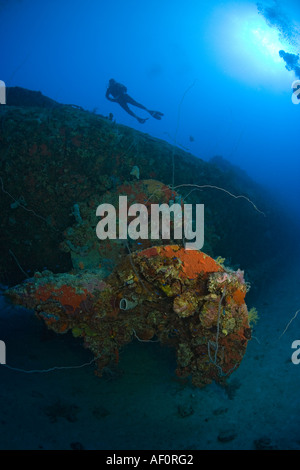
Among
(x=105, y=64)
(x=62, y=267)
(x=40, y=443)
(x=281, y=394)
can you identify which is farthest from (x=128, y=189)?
(x=105, y=64)

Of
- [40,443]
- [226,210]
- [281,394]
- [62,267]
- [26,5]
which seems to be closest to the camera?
[40,443]

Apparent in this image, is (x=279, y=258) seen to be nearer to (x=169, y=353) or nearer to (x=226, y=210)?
(x=226, y=210)

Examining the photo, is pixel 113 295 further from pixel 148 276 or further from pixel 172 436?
pixel 172 436

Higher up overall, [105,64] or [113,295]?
[105,64]

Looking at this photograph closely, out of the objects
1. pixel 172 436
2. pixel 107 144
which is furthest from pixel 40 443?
pixel 107 144

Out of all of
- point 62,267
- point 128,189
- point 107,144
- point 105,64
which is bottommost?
point 62,267

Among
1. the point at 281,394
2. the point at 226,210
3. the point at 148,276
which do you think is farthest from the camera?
the point at 226,210

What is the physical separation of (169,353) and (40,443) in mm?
2761

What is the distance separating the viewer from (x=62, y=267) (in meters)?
5.06

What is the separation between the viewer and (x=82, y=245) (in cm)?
474

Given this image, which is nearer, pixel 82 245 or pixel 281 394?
pixel 281 394

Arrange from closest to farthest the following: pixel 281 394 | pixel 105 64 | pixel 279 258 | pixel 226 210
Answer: pixel 281 394, pixel 226 210, pixel 279 258, pixel 105 64

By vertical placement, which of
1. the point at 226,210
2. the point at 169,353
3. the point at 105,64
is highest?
the point at 105,64

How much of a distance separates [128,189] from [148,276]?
2388 millimetres
